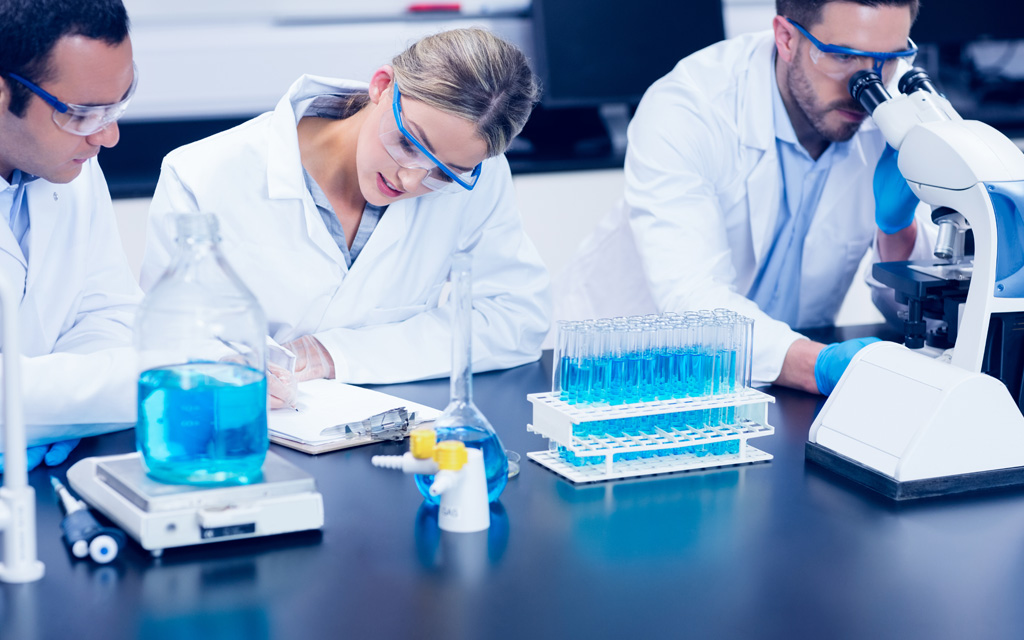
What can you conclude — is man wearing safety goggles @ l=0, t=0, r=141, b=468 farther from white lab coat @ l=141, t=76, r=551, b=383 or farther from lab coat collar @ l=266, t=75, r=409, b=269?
lab coat collar @ l=266, t=75, r=409, b=269

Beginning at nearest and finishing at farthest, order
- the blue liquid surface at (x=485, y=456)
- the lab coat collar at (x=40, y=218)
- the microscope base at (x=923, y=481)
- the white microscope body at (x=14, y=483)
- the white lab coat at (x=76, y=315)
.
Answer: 1. the white microscope body at (x=14, y=483)
2. the blue liquid surface at (x=485, y=456)
3. the microscope base at (x=923, y=481)
4. the white lab coat at (x=76, y=315)
5. the lab coat collar at (x=40, y=218)

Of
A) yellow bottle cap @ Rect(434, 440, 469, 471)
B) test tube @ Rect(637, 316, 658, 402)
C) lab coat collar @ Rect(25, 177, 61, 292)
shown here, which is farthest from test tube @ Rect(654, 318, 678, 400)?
lab coat collar @ Rect(25, 177, 61, 292)

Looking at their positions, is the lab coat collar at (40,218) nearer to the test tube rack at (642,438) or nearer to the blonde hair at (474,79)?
the blonde hair at (474,79)

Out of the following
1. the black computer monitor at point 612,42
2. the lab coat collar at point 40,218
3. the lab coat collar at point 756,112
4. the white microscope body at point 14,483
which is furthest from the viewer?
the black computer monitor at point 612,42

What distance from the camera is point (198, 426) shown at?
3.98 ft

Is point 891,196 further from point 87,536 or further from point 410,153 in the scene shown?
point 87,536

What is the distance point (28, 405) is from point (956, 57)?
3833 millimetres

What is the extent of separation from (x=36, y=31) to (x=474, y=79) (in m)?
0.71

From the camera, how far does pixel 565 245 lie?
372cm

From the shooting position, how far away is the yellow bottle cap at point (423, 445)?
126 cm

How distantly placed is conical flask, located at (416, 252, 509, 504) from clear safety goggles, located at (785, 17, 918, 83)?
1279 millimetres

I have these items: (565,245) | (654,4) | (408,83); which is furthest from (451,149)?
(654,4)

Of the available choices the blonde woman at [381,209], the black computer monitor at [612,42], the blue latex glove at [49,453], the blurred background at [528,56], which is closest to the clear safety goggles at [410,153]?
the blonde woman at [381,209]

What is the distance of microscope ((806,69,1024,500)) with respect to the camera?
1462mm
